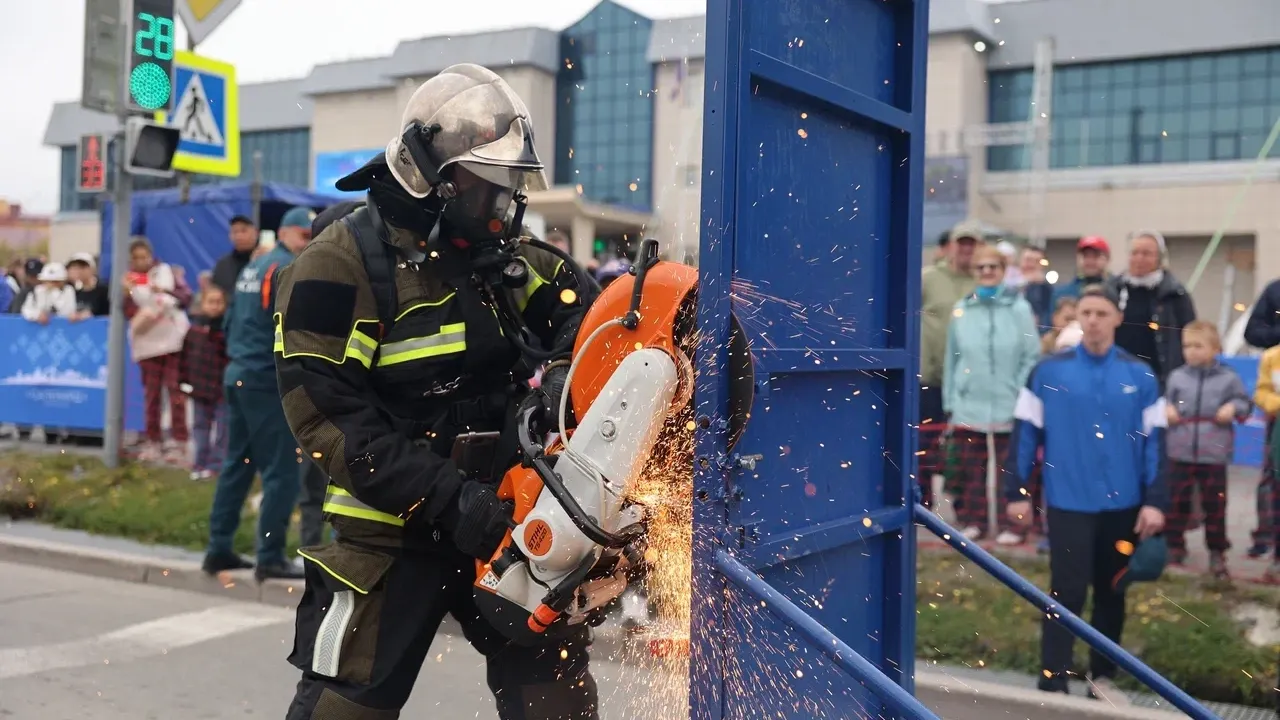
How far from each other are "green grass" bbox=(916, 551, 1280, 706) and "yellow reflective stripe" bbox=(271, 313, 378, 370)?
3.41m

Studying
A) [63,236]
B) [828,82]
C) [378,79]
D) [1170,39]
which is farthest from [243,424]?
[63,236]

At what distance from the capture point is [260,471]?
6.24 metres

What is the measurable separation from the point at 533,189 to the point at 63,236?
43.0 metres

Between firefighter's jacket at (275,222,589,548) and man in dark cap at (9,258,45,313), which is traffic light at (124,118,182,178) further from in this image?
firefighter's jacket at (275,222,589,548)

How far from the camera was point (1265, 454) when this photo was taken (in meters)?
6.13

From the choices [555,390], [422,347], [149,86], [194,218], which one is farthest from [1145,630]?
[194,218]

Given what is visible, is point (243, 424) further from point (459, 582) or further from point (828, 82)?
point (828, 82)

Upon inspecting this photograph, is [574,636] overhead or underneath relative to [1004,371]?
underneath

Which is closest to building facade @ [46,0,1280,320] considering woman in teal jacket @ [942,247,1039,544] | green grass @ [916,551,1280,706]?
woman in teal jacket @ [942,247,1039,544]

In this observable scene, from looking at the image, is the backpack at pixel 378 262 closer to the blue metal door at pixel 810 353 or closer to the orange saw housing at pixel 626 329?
the orange saw housing at pixel 626 329

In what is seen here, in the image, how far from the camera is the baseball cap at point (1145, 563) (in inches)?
194

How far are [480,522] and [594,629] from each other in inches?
123

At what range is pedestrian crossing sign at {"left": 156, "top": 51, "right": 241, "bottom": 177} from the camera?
9081mm

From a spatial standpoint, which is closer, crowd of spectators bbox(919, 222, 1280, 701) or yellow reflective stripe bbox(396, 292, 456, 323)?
yellow reflective stripe bbox(396, 292, 456, 323)
